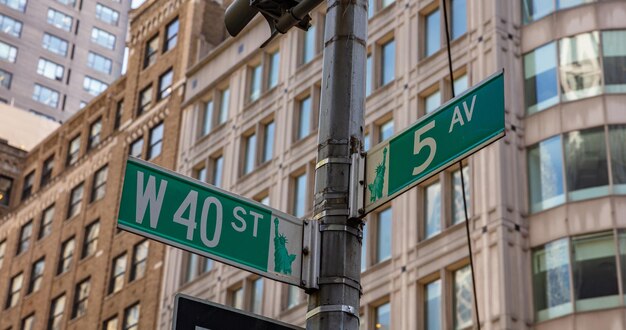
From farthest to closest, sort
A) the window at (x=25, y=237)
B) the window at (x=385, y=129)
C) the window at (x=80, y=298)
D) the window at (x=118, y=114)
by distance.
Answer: the window at (x=25, y=237) → the window at (x=118, y=114) → the window at (x=80, y=298) → the window at (x=385, y=129)

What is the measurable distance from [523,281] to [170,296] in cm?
1746

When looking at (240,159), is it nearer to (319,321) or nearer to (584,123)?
(584,123)

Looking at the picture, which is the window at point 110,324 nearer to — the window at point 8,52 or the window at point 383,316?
the window at point 383,316

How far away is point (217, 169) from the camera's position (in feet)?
144

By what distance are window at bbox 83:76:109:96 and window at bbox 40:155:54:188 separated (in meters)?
45.9

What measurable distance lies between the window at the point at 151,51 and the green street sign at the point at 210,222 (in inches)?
1792

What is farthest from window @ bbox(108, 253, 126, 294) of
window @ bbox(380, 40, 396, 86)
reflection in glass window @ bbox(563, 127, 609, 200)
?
reflection in glass window @ bbox(563, 127, 609, 200)

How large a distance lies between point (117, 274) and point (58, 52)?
199 feet

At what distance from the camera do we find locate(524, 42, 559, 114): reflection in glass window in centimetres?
3084

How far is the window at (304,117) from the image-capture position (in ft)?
130

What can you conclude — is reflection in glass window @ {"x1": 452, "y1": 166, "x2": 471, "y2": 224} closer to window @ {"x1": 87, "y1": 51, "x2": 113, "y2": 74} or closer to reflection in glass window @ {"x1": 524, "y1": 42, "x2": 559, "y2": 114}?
reflection in glass window @ {"x1": 524, "y1": 42, "x2": 559, "y2": 114}

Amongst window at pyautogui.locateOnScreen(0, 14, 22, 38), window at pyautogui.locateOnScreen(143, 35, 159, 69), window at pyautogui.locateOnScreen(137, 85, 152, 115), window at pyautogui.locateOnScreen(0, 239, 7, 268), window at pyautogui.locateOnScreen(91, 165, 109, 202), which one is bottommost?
window at pyautogui.locateOnScreen(0, 239, 7, 268)

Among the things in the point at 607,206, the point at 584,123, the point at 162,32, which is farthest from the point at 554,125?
the point at 162,32

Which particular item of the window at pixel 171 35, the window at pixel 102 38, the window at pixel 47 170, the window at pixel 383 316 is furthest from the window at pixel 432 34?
the window at pixel 102 38
